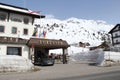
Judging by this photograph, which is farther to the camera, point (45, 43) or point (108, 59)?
point (45, 43)

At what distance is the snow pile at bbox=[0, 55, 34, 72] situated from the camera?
22000 mm

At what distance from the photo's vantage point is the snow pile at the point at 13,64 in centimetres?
2200

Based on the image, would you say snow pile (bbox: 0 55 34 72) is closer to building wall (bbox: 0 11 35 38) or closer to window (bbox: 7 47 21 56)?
window (bbox: 7 47 21 56)

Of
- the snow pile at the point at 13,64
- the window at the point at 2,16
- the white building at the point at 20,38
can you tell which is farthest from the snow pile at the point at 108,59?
the window at the point at 2,16

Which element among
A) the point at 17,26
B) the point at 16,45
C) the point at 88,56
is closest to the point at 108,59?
the point at 88,56

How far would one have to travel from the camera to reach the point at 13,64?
74.0 ft

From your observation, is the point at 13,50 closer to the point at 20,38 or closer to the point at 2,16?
the point at 20,38

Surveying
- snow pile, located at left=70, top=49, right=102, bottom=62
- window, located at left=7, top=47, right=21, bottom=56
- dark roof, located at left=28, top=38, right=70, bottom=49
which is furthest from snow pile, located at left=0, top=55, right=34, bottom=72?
snow pile, located at left=70, top=49, right=102, bottom=62

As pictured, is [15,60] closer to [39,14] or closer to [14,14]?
[14,14]

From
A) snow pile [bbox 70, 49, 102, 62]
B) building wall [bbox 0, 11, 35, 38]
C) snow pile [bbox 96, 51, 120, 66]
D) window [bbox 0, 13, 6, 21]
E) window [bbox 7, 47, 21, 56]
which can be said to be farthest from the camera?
snow pile [bbox 70, 49, 102, 62]

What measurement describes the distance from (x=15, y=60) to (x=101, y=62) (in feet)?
46.9

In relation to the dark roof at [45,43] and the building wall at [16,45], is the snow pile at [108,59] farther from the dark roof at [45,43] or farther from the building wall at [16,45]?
the building wall at [16,45]

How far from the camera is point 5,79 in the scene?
16969mm

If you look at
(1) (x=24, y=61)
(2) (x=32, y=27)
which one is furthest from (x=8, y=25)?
(1) (x=24, y=61)
